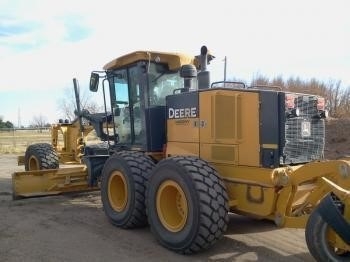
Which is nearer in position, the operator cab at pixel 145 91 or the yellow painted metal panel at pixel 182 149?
the yellow painted metal panel at pixel 182 149

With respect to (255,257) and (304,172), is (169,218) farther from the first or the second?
(304,172)

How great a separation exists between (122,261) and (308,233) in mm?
2182

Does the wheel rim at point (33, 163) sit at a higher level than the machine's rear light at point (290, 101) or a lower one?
lower

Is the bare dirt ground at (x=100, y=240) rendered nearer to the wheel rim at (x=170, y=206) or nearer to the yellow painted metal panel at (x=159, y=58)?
the wheel rim at (x=170, y=206)

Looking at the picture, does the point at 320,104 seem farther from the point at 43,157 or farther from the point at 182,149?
the point at 43,157

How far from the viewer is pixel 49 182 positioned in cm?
980

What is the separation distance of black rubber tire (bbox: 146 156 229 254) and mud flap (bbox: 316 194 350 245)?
1308mm

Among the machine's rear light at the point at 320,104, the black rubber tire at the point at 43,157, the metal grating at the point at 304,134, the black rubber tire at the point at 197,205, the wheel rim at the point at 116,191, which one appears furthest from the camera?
the black rubber tire at the point at 43,157

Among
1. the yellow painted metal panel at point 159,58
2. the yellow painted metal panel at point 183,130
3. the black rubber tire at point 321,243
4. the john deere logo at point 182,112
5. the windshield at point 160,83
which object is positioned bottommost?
the black rubber tire at point 321,243

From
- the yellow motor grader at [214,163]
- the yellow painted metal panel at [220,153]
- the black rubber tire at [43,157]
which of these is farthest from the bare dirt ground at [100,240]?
the black rubber tire at [43,157]

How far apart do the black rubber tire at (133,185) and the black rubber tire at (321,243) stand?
114 inches

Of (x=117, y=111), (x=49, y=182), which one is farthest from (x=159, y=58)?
(x=49, y=182)

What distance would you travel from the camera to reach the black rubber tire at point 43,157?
462 inches

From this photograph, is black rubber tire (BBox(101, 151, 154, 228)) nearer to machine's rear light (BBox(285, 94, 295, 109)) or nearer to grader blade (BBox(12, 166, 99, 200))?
machine's rear light (BBox(285, 94, 295, 109))
